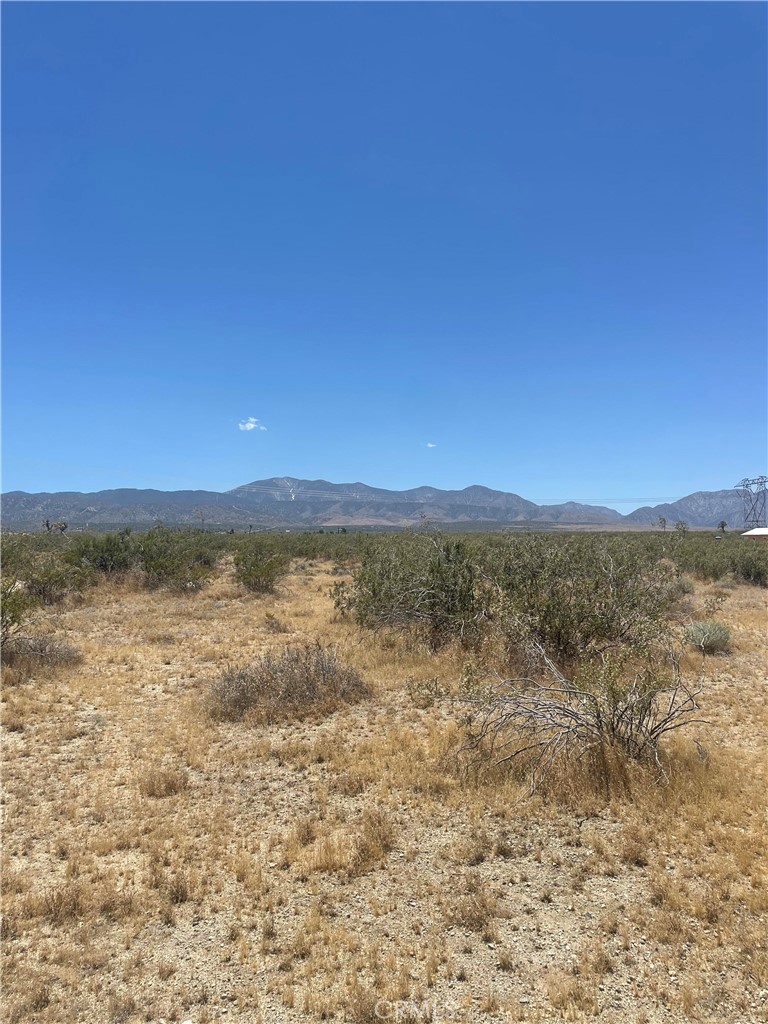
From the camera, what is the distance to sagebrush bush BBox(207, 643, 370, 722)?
885 centimetres

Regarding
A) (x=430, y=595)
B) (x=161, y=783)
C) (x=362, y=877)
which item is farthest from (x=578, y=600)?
(x=161, y=783)

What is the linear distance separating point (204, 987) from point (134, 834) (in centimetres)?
219

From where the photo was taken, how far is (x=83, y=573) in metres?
20.3

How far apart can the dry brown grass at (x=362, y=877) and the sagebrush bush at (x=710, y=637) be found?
3.88 metres

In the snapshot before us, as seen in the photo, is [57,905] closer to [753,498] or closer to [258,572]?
[258,572]

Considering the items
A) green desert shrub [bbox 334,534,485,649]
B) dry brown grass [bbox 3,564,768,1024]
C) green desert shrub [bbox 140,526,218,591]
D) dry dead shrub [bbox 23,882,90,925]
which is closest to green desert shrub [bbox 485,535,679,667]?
green desert shrub [bbox 334,534,485,649]

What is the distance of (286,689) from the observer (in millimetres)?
9266

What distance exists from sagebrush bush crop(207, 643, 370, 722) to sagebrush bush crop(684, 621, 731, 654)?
786 centimetres

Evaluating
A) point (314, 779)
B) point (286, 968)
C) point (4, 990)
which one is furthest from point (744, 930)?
point (4, 990)

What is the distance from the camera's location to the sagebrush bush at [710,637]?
40.7ft

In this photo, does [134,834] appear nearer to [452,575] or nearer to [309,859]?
[309,859]

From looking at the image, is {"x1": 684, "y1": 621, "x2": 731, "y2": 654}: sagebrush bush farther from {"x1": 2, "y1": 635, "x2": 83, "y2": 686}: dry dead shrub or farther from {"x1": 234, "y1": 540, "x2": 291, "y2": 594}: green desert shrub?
{"x1": 234, "y1": 540, "x2": 291, "y2": 594}: green desert shrub

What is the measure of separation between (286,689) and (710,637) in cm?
961

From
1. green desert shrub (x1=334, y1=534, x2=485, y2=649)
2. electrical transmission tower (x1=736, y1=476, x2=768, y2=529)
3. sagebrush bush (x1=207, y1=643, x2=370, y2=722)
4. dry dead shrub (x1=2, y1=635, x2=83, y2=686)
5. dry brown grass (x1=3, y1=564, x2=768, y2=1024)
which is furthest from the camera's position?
electrical transmission tower (x1=736, y1=476, x2=768, y2=529)
